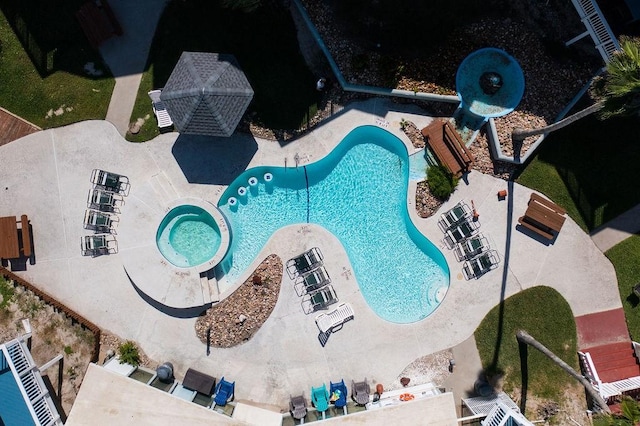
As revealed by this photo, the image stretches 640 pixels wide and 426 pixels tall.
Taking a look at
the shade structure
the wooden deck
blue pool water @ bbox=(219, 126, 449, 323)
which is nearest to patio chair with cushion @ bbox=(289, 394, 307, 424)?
blue pool water @ bbox=(219, 126, 449, 323)

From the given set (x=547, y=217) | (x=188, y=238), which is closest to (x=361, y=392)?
(x=188, y=238)

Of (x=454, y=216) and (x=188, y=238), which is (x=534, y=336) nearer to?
(x=454, y=216)

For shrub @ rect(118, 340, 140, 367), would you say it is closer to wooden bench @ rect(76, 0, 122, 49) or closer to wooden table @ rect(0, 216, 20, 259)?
wooden table @ rect(0, 216, 20, 259)

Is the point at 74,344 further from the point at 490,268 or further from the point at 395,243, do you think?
the point at 490,268

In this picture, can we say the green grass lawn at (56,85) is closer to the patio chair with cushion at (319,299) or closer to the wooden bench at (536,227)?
the patio chair with cushion at (319,299)

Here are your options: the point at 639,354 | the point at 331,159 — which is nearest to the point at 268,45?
the point at 331,159

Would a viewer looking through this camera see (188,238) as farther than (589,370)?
Yes
